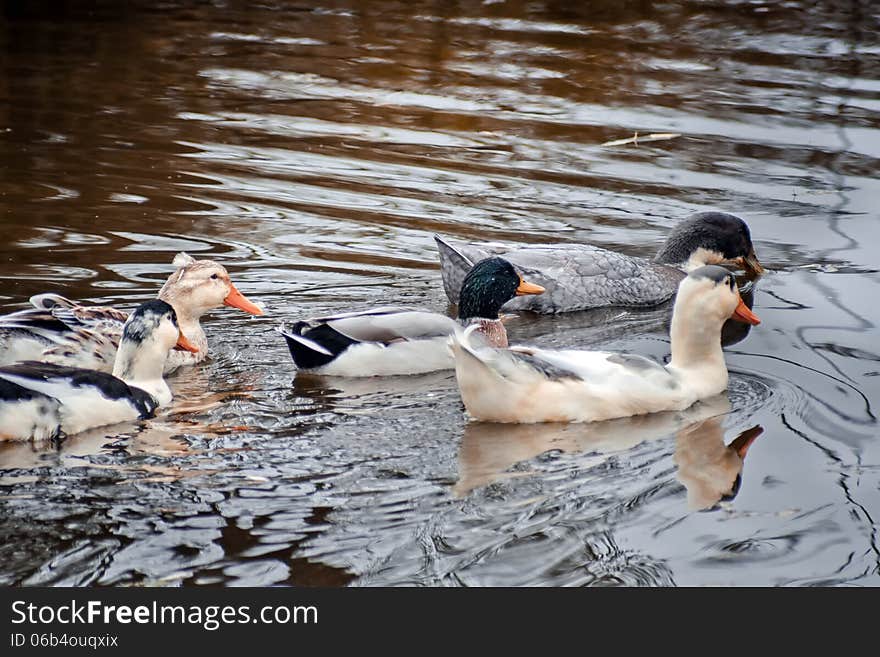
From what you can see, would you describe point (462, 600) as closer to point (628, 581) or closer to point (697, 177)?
point (628, 581)

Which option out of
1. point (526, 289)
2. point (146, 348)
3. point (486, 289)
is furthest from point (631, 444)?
point (146, 348)

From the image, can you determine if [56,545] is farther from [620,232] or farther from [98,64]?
[98,64]

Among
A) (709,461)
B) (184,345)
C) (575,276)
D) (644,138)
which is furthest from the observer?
(644,138)

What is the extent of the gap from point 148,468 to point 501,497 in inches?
64.1

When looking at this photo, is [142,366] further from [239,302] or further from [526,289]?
[526,289]

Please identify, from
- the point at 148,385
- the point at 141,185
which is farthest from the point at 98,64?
the point at 148,385

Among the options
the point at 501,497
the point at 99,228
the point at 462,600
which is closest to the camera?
the point at 462,600

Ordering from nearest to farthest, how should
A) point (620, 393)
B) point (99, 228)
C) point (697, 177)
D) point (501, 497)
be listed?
point (501, 497) → point (620, 393) → point (99, 228) → point (697, 177)

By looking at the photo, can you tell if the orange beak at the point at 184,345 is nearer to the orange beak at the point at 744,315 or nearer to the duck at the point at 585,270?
the duck at the point at 585,270

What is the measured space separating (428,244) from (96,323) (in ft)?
11.1

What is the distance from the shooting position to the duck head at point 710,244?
10.2 m

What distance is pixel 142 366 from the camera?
7.32 meters

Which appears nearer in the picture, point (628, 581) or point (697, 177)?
point (628, 581)

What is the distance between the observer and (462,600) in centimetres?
514
